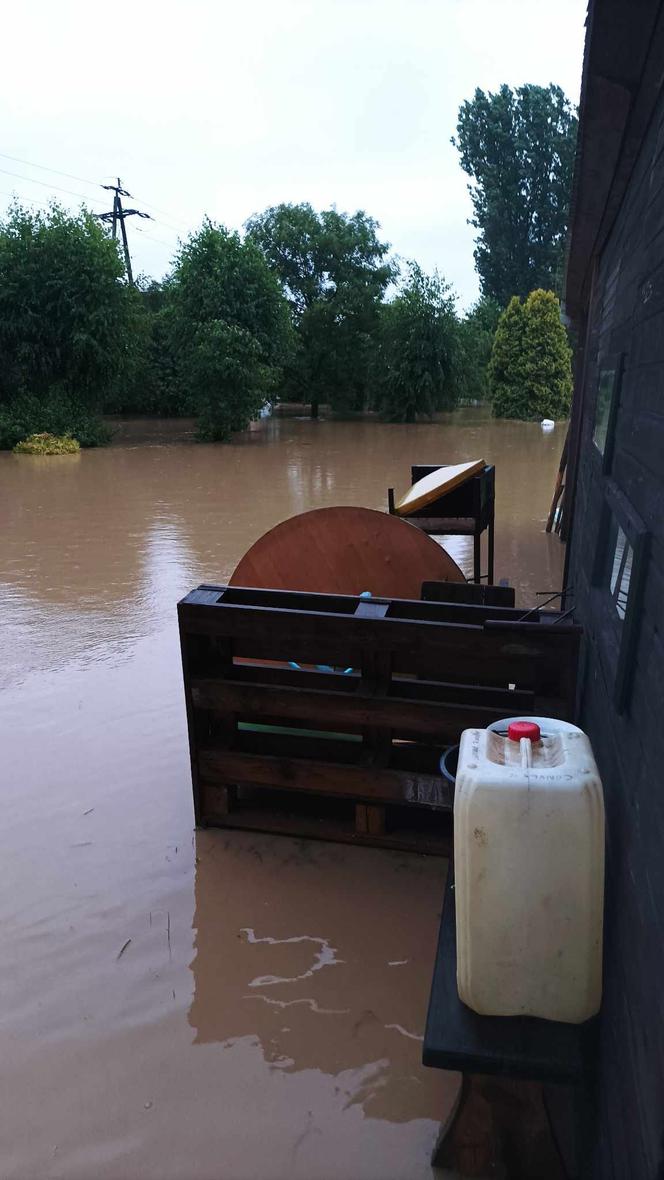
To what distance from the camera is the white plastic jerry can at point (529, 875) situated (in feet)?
6.43

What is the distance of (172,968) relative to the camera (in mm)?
3244

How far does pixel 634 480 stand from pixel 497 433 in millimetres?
26316

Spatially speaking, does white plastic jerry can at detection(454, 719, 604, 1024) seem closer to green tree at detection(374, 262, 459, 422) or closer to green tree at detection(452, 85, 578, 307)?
green tree at detection(374, 262, 459, 422)

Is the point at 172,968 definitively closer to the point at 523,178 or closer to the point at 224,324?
the point at 224,324

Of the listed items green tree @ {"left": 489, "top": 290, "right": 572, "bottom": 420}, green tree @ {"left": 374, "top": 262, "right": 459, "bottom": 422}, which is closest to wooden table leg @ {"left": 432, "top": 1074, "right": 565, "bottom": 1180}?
green tree @ {"left": 374, "top": 262, "right": 459, "bottom": 422}

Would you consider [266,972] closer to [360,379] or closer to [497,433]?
[497,433]

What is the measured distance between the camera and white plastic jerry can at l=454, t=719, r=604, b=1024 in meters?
1.96

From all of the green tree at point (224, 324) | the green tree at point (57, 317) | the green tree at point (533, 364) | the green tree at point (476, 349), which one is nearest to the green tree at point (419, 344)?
the green tree at point (476, 349)

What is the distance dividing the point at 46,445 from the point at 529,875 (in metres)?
22.2

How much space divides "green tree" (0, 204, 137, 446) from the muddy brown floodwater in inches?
744

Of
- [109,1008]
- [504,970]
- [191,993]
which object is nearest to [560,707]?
[504,970]

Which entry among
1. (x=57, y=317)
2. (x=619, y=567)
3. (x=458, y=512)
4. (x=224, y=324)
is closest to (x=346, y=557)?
(x=619, y=567)

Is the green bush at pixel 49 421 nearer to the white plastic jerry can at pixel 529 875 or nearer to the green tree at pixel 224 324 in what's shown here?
the green tree at pixel 224 324

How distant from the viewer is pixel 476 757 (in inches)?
81.7
